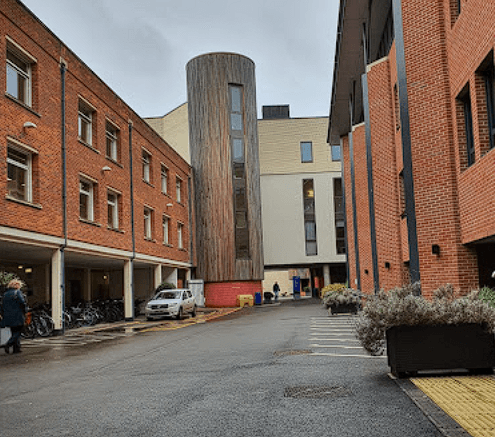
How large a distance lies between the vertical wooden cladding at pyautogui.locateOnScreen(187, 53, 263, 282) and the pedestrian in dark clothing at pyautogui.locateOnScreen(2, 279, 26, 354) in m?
30.0

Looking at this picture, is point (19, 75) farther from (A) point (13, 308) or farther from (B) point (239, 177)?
(B) point (239, 177)

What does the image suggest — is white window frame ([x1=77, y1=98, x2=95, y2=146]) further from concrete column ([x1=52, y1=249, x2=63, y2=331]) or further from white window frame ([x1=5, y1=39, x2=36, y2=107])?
concrete column ([x1=52, y1=249, x2=63, y2=331])

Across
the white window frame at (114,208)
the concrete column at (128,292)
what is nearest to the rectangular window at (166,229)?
the concrete column at (128,292)

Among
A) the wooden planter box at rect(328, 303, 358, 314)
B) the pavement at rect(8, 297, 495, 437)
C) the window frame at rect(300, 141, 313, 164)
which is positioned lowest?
the pavement at rect(8, 297, 495, 437)

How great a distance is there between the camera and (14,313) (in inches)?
563

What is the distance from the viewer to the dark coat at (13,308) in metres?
14.2

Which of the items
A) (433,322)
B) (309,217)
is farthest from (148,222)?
(433,322)

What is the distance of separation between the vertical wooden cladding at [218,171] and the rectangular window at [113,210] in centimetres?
1747

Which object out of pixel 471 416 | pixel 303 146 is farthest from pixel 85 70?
pixel 303 146

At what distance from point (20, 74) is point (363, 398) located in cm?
1683

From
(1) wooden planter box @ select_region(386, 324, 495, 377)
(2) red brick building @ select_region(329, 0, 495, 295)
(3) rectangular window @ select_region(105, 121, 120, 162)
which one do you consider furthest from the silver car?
(1) wooden planter box @ select_region(386, 324, 495, 377)

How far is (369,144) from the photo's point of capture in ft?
72.3

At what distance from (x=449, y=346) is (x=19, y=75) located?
16.6 metres

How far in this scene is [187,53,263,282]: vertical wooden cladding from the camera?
44656 mm
